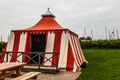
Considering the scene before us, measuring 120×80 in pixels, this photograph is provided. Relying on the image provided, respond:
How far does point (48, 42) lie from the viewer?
1340 centimetres

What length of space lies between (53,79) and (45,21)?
604cm

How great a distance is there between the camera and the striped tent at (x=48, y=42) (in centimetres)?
1273

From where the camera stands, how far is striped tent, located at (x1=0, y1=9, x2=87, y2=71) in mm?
12734

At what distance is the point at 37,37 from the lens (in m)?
14.3

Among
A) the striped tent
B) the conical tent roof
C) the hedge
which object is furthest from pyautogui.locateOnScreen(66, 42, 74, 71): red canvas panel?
the hedge

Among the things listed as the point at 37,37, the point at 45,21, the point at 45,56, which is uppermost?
the point at 45,21

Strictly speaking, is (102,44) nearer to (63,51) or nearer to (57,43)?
(57,43)

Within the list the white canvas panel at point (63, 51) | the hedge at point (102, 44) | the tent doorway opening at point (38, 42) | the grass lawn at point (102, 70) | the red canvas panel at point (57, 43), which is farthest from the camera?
the hedge at point (102, 44)

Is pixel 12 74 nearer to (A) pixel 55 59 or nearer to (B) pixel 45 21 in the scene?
(A) pixel 55 59

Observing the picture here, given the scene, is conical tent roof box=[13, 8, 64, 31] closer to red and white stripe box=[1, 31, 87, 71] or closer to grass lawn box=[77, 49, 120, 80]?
red and white stripe box=[1, 31, 87, 71]

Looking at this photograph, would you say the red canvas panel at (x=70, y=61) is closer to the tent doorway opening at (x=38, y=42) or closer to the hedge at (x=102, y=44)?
the tent doorway opening at (x=38, y=42)

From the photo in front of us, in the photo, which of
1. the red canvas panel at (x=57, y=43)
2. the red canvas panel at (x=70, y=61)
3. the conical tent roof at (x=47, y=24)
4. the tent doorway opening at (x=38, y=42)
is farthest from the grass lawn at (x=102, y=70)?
the conical tent roof at (x=47, y=24)

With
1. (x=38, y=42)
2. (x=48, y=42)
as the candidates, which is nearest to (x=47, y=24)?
(x=38, y=42)

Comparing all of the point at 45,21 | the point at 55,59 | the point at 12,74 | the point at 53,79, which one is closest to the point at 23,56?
the point at 55,59
